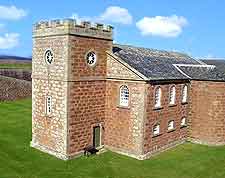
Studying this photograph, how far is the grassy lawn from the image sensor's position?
24109mm

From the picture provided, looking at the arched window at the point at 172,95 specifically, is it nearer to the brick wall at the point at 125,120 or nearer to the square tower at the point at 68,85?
the brick wall at the point at 125,120

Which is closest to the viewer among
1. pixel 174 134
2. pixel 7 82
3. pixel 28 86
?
pixel 174 134

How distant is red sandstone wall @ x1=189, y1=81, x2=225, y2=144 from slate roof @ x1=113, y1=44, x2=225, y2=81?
108 cm

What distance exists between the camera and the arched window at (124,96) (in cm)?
2844

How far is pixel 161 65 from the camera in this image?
3244 cm

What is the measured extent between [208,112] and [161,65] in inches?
287

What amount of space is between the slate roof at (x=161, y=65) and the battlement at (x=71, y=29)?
250cm

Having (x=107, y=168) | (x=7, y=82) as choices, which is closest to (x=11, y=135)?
(x=107, y=168)

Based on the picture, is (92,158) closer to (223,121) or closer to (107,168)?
(107,168)

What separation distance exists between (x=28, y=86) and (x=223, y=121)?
44.7 metres

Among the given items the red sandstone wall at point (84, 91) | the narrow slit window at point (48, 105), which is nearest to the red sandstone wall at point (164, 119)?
the red sandstone wall at point (84, 91)

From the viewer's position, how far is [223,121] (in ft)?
109

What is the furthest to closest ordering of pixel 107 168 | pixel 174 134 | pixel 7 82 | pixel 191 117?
pixel 7 82 → pixel 191 117 → pixel 174 134 → pixel 107 168

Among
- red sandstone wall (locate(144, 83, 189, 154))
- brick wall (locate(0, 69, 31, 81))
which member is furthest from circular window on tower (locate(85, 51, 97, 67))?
brick wall (locate(0, 69, 31, 81))
